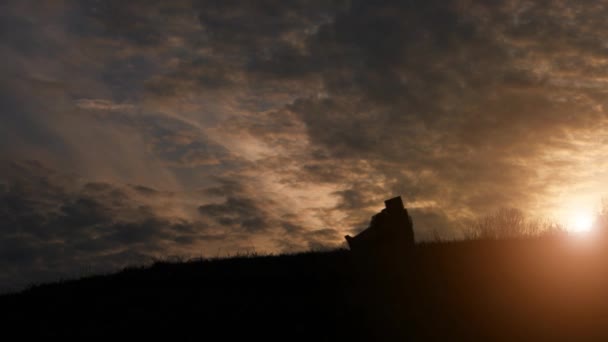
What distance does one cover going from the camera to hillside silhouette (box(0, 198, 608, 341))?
17.7 meters

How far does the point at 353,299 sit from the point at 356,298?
147mm

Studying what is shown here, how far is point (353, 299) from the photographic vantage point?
20016 mm

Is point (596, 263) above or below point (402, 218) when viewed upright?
below

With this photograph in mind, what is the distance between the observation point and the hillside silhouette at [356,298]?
1769cm

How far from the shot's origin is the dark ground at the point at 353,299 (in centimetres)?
1767

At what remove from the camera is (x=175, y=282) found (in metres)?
24.4

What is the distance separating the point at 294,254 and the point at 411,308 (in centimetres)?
971

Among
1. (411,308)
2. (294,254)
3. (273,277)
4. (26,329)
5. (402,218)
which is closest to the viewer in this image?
(411,308)

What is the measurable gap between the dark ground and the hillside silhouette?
53mm

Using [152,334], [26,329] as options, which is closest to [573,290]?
[152,334]

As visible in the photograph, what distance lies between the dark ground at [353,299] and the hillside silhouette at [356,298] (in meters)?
0.05

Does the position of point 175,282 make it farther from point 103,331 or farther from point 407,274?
point 407,274

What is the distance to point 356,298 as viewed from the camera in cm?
2011

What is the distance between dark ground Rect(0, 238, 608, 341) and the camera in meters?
17.7
